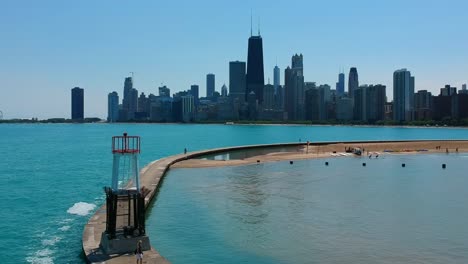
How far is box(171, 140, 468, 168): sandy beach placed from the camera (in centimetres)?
7875

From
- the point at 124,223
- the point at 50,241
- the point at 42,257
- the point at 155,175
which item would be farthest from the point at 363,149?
the point at 42,257

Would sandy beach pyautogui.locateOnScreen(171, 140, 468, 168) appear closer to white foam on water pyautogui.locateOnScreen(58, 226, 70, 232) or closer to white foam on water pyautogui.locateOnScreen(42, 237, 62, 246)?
white foam on water pyautogui.locateOnScreen(58, 226, 70, 232)

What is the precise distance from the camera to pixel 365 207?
3928 cm

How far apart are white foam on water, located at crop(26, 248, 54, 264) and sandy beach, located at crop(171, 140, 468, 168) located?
43.2 m

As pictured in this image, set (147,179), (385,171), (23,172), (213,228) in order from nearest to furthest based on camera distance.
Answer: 1. (213,228)
2. (147,179)
3. (385,171)
4. (23,172)

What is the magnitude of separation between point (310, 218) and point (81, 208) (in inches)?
754

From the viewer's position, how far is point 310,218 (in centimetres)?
3516

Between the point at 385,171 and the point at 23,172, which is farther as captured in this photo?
the point at 23,172

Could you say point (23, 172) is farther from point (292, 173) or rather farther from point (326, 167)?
point (326, 167)

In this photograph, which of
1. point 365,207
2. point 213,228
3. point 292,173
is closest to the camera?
point 213,228

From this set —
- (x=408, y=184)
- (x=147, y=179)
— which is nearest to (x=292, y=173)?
(x=408, y=184)

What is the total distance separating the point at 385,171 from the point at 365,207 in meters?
28.0

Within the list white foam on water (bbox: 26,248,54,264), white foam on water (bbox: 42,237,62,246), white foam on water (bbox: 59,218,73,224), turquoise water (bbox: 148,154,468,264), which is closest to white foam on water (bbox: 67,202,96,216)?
white foam on water (bbox: 59,218,73,224)

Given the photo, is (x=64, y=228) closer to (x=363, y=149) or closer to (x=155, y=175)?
(x=155, y=175)
